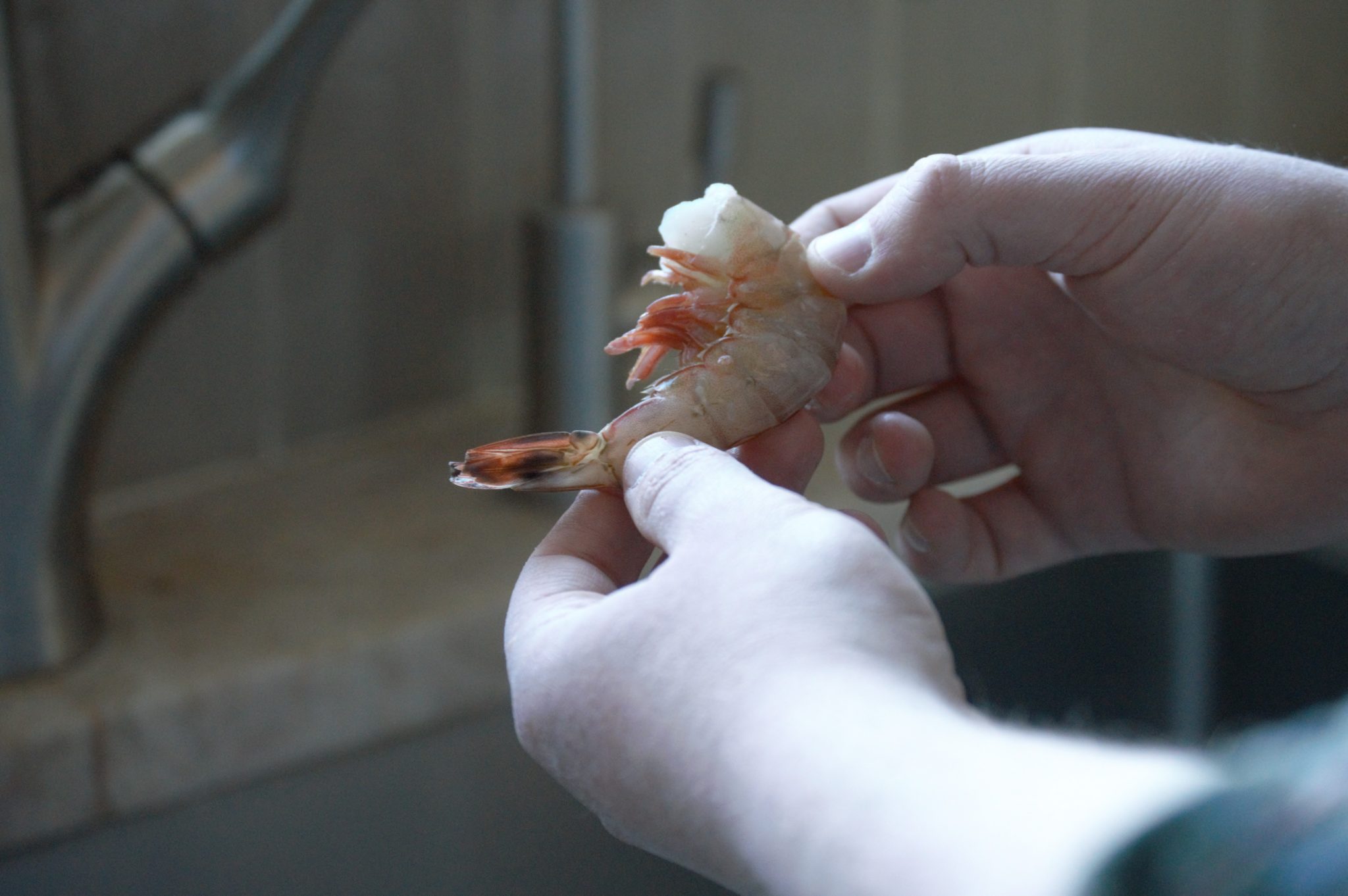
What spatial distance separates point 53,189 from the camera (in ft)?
2.75

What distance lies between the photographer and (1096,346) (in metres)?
0.70

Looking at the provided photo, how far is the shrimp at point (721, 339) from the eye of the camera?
507mm

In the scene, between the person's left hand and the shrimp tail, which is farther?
the shrimp tail

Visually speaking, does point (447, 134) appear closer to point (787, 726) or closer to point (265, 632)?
point (265, 632)

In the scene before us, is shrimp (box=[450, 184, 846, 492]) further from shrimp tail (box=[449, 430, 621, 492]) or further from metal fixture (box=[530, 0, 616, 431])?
metal fixture (box=[530, 0, 616, 431])

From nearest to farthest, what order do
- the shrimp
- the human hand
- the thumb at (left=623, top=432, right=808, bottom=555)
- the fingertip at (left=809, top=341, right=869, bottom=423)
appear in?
1. the human hand
2. the thumb at (left=623, top=432, right=808, bottom=555)
3. the shrimp
4. the fingertip at (left=809, top=341, right=869, bottom=423)

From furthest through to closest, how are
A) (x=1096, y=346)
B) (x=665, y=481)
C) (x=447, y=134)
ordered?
(x=447, y=134)
(x=1096, y=346)
(x=665, y=481)

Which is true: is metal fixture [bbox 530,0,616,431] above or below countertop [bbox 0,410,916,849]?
above

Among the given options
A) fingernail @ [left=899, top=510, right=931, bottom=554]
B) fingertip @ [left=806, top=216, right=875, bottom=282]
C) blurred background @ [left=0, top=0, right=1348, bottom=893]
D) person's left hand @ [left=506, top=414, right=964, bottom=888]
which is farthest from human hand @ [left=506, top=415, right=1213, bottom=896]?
blurred background @ [left=0, top=0, right=1348, bottom=893]

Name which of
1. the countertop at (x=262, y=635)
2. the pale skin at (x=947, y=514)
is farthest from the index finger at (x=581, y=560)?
the countertop at (x=262, y=635)

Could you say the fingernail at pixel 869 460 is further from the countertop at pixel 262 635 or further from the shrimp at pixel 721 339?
the countertop at pixel 262 635

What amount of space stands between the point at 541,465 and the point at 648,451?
5 centimetres

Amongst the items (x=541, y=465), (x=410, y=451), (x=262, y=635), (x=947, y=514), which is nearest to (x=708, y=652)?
(x=541, y=465)

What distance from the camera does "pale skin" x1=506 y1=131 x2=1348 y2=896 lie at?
303 mm
